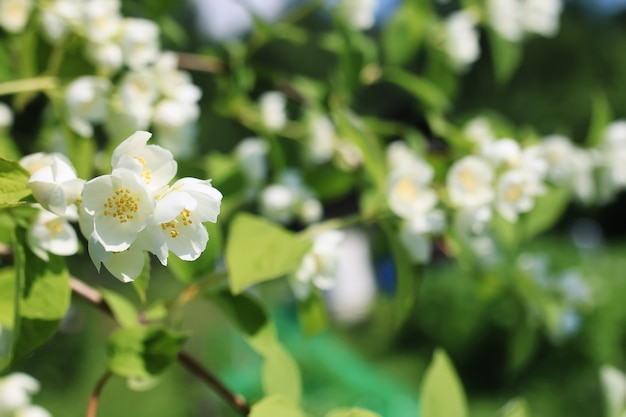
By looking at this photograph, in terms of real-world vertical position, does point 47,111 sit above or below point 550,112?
above

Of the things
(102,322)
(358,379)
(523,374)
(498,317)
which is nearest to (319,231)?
(358,379)

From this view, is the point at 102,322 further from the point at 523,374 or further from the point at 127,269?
the point at 127,269

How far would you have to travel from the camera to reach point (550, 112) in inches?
303

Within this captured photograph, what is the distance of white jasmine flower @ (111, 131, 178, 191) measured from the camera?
0.38 metres

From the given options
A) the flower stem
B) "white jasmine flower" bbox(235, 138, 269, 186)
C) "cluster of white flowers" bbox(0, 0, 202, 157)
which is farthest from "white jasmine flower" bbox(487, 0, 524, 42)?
the flower stem

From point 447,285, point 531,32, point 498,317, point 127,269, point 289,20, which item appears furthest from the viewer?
point 447,285

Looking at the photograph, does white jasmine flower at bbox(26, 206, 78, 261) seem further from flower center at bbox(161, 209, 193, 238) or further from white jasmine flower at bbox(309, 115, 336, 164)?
white jasmine flower at bbox(309, 115, 336, 164)

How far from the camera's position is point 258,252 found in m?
0.59

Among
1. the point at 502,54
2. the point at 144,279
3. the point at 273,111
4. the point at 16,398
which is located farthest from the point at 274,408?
the point at 502,54

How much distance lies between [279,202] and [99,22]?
30cm

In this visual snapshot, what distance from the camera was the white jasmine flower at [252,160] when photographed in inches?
39.2

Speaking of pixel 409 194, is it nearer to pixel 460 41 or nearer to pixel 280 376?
pixel 280 376

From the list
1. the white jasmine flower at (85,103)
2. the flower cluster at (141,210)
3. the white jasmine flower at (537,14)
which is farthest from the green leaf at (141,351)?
the white jasmine flower at (537,14)

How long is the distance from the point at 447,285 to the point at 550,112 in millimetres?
3454
